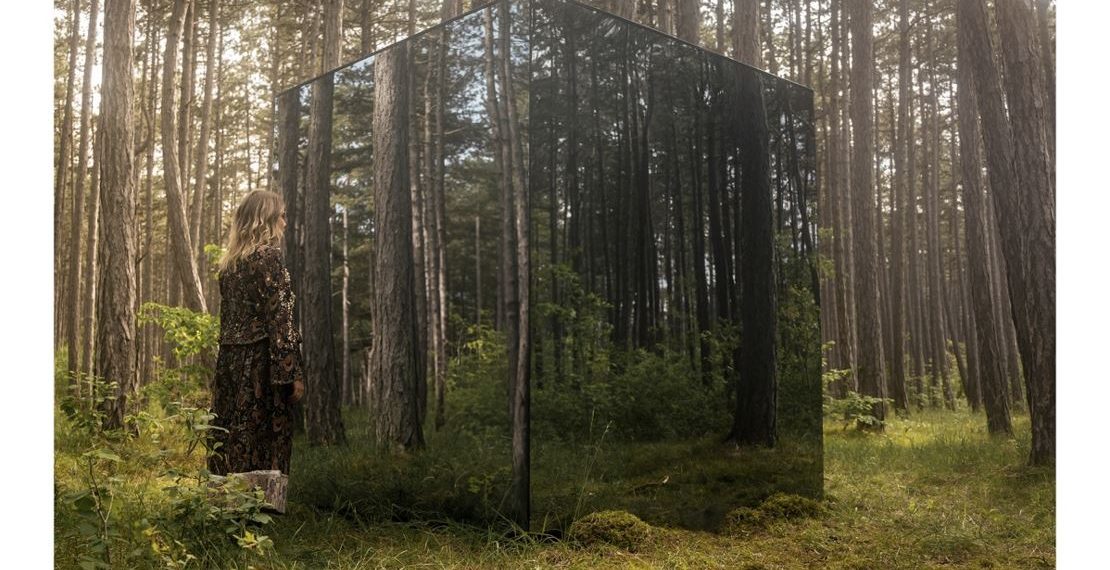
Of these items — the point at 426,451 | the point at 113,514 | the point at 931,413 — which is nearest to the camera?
the point at 113,514

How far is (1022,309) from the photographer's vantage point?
6855mm

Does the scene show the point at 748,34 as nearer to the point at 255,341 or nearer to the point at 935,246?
the point at 255,341

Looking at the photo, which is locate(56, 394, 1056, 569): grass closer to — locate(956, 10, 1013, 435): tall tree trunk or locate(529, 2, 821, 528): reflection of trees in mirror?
locate(529, 2, 821, 528): reflection of trees in mirror

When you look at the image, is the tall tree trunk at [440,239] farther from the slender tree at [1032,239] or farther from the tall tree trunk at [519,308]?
the slender tree at [1032,239]

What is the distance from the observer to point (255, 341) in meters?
4.63

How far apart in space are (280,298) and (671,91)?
9.15 ft

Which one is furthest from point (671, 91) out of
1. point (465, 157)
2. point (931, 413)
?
point (931, 413)

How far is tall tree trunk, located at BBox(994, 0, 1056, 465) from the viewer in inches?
269

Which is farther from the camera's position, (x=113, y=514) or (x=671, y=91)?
(x=671, y=91)

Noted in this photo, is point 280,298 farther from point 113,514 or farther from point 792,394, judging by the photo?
point 792,394

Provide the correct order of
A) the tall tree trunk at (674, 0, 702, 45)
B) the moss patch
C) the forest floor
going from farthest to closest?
the tall tree trunk at (674, 0, 702, 45), the moss patch, the forest floor

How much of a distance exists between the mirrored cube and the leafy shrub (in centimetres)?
6

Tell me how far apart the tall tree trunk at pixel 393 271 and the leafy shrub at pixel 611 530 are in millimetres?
1158

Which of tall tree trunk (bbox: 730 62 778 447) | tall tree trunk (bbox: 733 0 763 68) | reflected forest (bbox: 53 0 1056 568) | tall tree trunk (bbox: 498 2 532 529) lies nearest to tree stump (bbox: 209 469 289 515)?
reflected forest (bbox: 53 0 1056 568)
